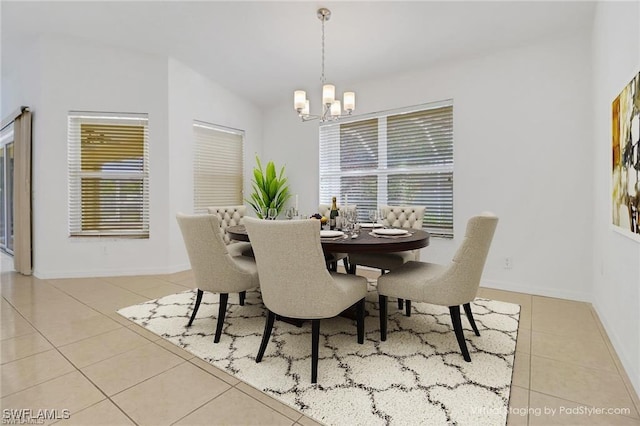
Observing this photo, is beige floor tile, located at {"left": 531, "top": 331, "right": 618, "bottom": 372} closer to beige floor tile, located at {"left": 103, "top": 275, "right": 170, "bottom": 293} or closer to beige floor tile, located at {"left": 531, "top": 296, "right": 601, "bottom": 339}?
beige floor tile, located at {"left": 531, "top": 296, "right": 601, "bottom": 339}

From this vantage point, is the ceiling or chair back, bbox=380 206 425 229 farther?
chair back, bbox=380 206 425 229

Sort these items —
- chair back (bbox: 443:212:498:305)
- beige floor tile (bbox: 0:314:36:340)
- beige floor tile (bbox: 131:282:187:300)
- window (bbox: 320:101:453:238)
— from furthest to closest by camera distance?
window (bbox: 320:101:453:238)
beige floor tile (bbox: 131:282:187:300)
beige floor tile (bbox: 0:314:36:340)
chair back (bbox: 443:212:498:305)

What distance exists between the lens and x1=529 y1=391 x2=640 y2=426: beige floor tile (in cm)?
143

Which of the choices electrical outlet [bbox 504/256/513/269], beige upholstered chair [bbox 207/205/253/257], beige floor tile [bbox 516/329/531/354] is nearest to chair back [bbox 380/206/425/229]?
electrical outlet [bbox 504/256/513/269]

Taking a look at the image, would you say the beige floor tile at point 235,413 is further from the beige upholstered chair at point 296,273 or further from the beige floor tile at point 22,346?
the beige floor tile at point 22,346

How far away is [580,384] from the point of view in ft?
5.64

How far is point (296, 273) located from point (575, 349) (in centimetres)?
195

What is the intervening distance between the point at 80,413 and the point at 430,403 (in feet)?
5.48

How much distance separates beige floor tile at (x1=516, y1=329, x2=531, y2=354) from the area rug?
0.04 meters

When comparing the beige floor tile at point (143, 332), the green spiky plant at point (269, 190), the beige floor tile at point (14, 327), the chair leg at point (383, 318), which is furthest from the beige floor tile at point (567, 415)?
the green spiky plant at point (269, 190)

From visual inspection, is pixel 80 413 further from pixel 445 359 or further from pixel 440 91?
pixel 440 91

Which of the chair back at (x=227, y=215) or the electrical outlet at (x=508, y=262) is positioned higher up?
the chair back at (x=227, y=215)

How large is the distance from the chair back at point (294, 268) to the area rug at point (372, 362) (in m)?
0.37

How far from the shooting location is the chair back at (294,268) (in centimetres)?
167
